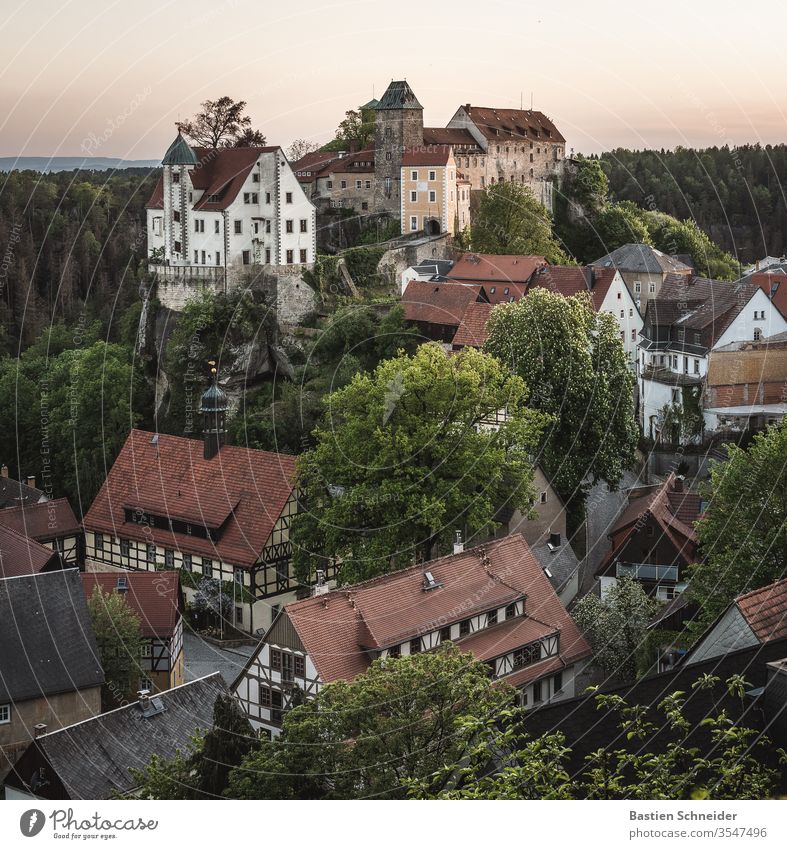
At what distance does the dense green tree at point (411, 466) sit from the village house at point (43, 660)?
133 inches

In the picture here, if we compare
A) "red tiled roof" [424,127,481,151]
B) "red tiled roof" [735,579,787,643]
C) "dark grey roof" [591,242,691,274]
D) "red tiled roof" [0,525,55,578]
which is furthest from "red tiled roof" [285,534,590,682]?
"red tiled roof" [424,127,481,151]

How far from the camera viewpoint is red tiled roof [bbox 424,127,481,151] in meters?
34.3

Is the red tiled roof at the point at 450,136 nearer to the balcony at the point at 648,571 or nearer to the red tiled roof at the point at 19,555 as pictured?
the red tiled roof at the point at 19,555

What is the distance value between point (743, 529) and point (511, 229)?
58.2 feet

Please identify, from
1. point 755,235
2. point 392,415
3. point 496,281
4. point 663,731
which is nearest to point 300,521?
point 392,415

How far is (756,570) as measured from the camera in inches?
576

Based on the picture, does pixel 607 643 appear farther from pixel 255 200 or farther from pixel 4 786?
pixel 255 200

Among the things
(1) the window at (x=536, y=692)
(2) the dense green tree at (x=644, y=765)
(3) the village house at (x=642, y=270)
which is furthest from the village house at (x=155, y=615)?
(3) the village house at (x=642, y=270)

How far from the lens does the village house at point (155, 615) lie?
17000 millimetres

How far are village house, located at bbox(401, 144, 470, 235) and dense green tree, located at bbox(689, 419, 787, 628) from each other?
1684 centimetres

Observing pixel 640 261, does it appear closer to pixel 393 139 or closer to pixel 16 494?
pixel 393 139

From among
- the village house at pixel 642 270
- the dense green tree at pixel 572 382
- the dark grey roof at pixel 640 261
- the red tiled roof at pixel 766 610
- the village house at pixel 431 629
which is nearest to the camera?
the red tiled roof at pixel 766 610

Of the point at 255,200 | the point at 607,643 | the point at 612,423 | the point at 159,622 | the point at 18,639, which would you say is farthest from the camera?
the point at 255,200
